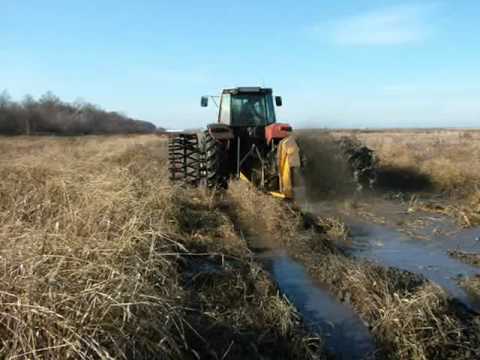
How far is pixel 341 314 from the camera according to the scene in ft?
15.0

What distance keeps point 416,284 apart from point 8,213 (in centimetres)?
401

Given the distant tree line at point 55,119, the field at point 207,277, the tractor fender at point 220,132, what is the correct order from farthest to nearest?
the distant tree line at point 55,119 < the tractor fender at point 220,132 < the field at point 207,277

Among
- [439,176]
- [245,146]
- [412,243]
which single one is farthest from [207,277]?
[439,176]

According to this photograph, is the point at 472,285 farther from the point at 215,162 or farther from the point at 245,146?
the point at 245,146

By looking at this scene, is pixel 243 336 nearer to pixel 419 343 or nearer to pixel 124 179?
pixel 419 343

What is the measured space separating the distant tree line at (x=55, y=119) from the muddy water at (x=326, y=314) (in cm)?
5459

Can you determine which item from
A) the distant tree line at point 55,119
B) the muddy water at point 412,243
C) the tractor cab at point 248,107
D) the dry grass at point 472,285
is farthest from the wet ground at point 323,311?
the distant tree line at point 55,119

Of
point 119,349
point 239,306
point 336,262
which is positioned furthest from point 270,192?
point 119,349

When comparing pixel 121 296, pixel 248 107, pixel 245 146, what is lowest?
pixel 121 296

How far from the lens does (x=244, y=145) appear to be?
1176cm

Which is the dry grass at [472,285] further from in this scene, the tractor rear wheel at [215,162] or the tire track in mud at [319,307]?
the tractor rear wheel at [215,162]

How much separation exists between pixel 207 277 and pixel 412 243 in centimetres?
364

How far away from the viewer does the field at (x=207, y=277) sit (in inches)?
111

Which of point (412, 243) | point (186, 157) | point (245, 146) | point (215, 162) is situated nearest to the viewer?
point (412, 243)
